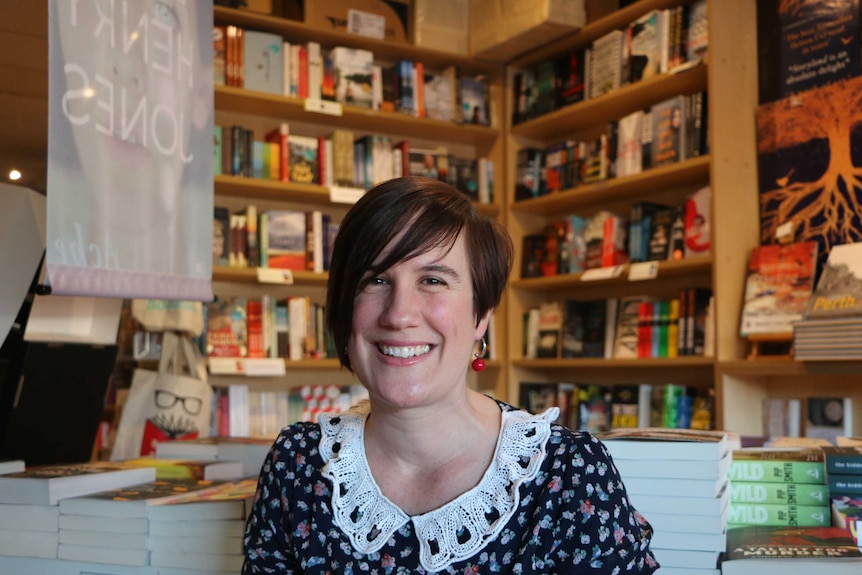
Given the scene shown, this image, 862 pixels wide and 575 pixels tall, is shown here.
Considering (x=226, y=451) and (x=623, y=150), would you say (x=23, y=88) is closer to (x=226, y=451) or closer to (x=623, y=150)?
(x=226, y=451)

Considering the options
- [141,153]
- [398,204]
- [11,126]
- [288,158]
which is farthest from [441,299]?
[288,158]

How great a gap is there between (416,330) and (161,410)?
7.18 ft

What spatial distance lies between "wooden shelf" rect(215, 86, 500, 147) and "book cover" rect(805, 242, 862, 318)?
6.30 feet

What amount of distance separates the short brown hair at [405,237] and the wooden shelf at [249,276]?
2.16 m

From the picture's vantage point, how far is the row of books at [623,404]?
359cm

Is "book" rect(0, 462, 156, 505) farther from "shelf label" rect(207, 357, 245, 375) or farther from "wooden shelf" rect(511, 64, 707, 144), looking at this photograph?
"wooden shelf" rect(511, 64, 707, 144)

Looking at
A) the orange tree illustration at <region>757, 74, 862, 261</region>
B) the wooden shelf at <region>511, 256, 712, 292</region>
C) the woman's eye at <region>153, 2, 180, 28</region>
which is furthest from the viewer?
the wooden shelf at <region>511, 256, 712, 292</region>

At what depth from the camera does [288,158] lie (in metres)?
3.92

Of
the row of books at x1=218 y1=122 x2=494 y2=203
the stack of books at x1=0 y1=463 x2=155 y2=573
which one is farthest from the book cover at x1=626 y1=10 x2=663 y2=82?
the stack of books at x1=0 y1=463 x2=155 y2=573

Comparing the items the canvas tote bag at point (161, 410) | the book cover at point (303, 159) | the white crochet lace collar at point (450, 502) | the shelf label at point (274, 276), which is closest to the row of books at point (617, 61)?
the book cover at point (303, 159)

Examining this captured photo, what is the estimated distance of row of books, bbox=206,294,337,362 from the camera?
3744 millimetres

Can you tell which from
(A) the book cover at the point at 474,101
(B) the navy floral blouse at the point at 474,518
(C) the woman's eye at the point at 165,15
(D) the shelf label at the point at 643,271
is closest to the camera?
(B) the navy floral blouse at the point at 474,518

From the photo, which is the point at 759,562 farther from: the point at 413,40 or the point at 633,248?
the point at 413,40

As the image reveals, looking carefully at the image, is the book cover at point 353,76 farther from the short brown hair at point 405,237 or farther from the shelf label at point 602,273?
the short brown hair at point 405,237
